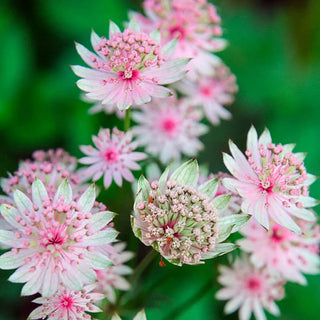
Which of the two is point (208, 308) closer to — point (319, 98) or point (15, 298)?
point (15, 298)

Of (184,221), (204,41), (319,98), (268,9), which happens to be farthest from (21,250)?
(268,9)

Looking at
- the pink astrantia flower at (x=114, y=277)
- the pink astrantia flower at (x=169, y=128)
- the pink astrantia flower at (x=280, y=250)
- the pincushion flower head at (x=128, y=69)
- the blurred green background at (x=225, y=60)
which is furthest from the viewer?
the blurred green background at (x=225, y=60)

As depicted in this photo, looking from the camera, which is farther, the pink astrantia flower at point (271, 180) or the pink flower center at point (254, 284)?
the pink flower center at point (254, 284)

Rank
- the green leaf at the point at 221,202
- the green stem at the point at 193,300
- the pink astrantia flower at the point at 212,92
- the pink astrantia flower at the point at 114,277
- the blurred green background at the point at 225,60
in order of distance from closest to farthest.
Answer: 1. the green leaf at the point at 221,202
2. the pink astrantia flower at the point at 114,277
3. the green stem at the point at 193,300
4. the pink astrantia flower at the point at 212,92
5. the blurred green background at the point at 225,60

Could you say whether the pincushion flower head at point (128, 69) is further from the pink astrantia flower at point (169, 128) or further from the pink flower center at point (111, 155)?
the pink astrantia flower at point (169, 128)

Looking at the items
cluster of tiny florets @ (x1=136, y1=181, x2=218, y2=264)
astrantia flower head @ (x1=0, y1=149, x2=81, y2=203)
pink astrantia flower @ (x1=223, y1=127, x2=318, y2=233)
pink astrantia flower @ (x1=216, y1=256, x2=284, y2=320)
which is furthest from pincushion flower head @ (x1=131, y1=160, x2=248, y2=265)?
pink astrantia flower @ (x1=216, y1=256, x2=284, y2=320)

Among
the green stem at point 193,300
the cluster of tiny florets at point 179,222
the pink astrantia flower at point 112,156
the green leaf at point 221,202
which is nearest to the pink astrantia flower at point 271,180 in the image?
the green leaf at point 221,202

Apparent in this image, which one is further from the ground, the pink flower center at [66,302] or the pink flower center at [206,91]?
the pink flower center at [206,91]

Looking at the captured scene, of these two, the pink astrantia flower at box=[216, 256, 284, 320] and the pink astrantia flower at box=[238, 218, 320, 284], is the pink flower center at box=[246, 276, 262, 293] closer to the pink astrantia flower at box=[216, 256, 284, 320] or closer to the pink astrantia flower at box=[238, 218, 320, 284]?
the pink astrantia flower at box=[216, 256, 284, 320]
